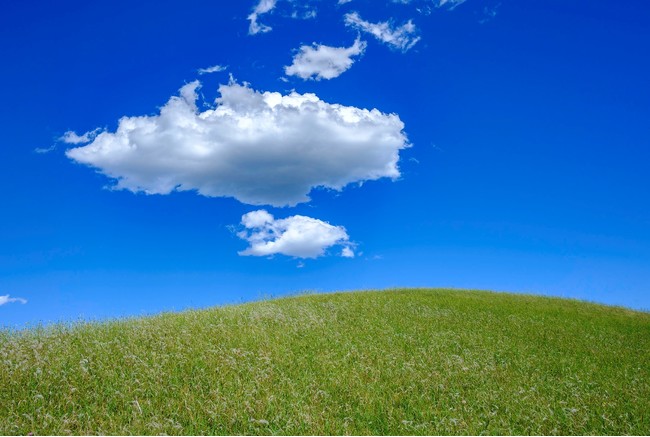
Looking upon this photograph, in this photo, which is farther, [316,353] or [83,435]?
[316,353]

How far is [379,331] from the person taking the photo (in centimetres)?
1816

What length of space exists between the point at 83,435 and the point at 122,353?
172 inches

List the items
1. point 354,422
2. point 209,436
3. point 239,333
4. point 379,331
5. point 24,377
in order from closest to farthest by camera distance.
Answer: point 209,436
point 354,422
point 24,377
point 239,333
point 379,331

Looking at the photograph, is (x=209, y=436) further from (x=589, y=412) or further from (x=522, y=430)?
(x=589, y=412)

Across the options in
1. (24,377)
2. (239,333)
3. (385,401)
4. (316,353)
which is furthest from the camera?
(239,333)

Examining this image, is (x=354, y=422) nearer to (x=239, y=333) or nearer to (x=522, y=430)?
(x=522, y=430)

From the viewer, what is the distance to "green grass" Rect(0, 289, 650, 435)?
422 inches

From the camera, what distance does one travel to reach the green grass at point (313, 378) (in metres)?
10.7

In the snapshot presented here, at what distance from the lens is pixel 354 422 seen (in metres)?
10.9

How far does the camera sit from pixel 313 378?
42.2ft

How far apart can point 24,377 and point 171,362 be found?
3406mm

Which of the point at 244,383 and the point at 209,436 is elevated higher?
the point at 244,383

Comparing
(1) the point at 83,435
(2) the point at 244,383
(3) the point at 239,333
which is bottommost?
(1) the point at 83,435

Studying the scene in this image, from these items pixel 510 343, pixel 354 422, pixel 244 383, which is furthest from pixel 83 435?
pixel 510 343
